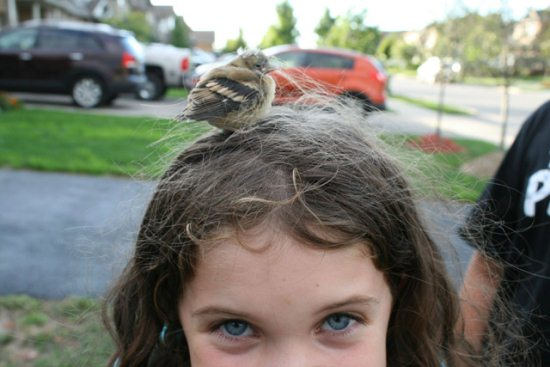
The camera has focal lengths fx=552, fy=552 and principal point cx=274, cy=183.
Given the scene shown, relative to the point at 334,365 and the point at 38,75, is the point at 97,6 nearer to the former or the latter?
the point at 38,75

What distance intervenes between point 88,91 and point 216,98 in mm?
14175

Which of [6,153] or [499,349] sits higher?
[499,349]

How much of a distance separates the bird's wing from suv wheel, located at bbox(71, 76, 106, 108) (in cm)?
1401

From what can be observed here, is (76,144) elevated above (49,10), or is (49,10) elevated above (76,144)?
(49,10)

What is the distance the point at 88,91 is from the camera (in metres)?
14.4

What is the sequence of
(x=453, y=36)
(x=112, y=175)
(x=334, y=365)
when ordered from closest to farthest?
(x=334, y=365)
(x=112, y=175)
(x=453, y=36)

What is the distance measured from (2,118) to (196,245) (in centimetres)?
1133

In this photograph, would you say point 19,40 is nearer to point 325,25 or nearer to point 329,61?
point 329,61

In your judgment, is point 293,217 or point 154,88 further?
point 154,88

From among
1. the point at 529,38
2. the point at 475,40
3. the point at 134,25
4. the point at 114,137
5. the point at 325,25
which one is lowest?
the point at 114,137

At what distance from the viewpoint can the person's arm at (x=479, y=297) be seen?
185cm

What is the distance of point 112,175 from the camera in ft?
24.7

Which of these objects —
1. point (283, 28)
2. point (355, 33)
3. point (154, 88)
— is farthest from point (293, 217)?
point (283, 28)

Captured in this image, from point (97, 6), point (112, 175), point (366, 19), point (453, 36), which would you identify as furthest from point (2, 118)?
point (97, 6)
